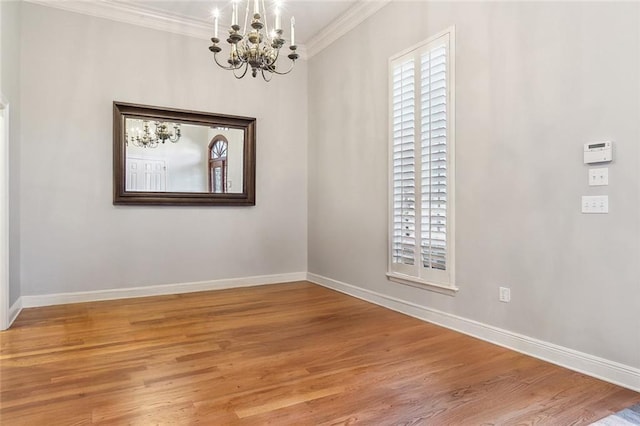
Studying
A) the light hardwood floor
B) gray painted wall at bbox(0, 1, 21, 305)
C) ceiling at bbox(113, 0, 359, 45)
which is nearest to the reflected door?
gray painted wall at bbox(0, 1, 21, 305)

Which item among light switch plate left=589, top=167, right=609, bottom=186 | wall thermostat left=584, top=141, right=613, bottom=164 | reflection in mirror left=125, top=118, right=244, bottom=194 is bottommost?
light switch plate left=589, top=167, right=609, bottom=186

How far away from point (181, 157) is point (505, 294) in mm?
3911

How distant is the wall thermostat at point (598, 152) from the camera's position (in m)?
2.37

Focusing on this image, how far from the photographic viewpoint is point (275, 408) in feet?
6.78

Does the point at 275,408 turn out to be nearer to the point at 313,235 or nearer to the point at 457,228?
the point at 457,228

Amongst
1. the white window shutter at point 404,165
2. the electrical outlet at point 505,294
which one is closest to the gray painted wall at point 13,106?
the white window shutter at point 404,165

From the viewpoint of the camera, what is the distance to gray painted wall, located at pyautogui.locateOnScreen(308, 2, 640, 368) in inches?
91.9

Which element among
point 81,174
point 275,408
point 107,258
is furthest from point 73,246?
point 275,408

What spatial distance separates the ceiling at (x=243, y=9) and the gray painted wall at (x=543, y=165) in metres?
0.84

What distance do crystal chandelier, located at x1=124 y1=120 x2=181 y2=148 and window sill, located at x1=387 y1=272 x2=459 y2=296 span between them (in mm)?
3105

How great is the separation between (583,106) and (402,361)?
206 centimetres

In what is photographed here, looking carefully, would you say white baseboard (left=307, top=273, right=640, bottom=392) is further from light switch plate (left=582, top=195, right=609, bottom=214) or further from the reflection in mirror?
the reflection in mirror

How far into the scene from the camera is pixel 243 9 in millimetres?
4609

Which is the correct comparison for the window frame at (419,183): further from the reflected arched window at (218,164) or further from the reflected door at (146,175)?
the reflected door at (146,175)
